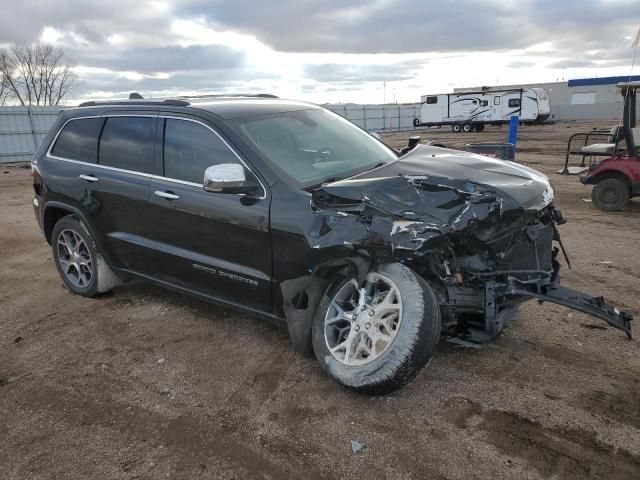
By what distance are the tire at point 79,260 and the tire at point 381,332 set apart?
265cm

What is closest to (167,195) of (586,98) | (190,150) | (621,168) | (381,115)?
(190,150)

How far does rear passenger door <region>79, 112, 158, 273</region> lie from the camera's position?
4387 mm

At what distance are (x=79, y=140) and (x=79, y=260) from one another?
46.8 inches

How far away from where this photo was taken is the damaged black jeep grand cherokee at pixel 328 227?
316 centimetres

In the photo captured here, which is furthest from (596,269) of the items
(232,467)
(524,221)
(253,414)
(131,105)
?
(131,105)

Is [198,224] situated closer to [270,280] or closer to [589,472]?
[270,280]

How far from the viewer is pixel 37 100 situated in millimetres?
49000

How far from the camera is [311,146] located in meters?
4.13

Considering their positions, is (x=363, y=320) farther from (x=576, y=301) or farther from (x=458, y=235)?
(x=576, y=301)

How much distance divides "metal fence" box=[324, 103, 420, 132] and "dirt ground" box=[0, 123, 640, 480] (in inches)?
1269

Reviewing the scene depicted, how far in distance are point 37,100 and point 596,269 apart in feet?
178

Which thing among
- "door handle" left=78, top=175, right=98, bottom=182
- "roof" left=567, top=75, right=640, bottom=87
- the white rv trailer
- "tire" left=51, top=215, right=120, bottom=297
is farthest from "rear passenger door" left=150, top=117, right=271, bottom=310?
"roof" left=567, top=75, right=640, bottom=87

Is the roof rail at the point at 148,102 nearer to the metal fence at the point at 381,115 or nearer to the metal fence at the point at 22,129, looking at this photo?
the metal fence at the point at 22,129

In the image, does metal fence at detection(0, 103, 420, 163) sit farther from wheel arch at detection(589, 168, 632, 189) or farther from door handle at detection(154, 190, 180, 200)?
door handle at detection(154, 190, 180, 200)
